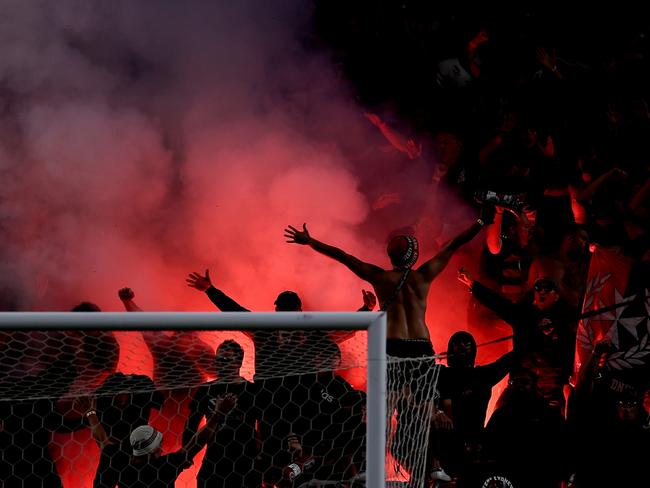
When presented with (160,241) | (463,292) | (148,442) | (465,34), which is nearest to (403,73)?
(465,34)

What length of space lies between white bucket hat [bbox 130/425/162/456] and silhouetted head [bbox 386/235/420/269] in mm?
1709

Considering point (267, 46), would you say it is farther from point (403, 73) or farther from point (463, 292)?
point (463, 292)

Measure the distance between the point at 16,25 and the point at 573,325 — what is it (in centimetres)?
373

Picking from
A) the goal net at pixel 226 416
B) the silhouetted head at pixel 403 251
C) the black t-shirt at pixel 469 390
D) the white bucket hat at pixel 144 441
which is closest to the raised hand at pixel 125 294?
the goal net at pixel 226 416

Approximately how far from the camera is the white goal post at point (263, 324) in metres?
2.40

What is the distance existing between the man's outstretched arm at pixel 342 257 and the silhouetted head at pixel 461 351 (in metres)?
0.54

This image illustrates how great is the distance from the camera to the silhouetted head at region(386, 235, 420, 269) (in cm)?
451

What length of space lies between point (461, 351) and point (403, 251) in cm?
60

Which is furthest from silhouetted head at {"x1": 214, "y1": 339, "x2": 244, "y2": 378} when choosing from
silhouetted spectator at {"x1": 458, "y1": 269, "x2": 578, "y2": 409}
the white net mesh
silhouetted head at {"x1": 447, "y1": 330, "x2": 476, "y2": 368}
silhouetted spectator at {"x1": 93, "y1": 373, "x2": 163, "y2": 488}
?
silhouetted spectator at {"x1": 458, "y1": 269, "x2": 578, "y2": 409}

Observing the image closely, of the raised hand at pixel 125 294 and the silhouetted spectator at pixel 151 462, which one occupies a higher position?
the raised hand at pixel 125 294

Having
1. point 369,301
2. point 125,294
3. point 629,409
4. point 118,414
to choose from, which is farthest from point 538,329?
point 118,414

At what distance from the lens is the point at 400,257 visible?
14.9 feet

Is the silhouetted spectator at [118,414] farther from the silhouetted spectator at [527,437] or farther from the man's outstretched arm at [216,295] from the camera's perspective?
the silhouetted spectator at [527,437]

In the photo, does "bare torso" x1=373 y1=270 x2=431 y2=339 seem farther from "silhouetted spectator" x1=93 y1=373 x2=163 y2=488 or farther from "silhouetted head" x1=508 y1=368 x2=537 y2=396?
"silhouetted spectator" x1=93 y1=373 x2=163 y2=488
